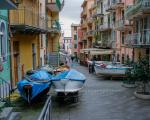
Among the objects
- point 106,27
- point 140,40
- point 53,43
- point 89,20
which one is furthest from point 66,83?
point 89,20

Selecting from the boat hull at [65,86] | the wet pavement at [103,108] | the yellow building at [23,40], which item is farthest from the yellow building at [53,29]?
the boat hull at [65,86]

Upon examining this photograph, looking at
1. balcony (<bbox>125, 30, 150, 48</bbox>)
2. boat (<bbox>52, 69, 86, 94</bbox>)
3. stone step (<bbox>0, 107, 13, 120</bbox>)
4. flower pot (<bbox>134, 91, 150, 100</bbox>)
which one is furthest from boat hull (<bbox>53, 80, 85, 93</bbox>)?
balcony (<bbox>125, 30, 150, 48</bbox>)

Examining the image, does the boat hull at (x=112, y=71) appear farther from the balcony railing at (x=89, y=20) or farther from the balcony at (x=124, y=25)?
the balcony railing at (x=89, y=20)

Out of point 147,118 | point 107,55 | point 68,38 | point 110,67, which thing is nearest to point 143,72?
point 147,118

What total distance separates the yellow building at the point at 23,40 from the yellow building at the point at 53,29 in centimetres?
786

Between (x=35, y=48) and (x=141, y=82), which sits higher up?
(x=35, y=48)

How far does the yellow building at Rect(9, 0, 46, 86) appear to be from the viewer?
21062 millimetres

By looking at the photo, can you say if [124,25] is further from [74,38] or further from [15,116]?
[74,38]

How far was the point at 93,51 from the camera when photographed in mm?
48844

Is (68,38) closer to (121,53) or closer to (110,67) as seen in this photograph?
(121,53)

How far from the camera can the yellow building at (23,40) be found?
21062 millimetres

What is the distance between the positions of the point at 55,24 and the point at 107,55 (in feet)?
39.9

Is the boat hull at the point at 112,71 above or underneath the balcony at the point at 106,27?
underneath

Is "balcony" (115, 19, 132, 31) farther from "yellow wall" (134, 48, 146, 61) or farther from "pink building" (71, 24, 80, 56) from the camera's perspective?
"pink building" (71, 24, 80, 56)
